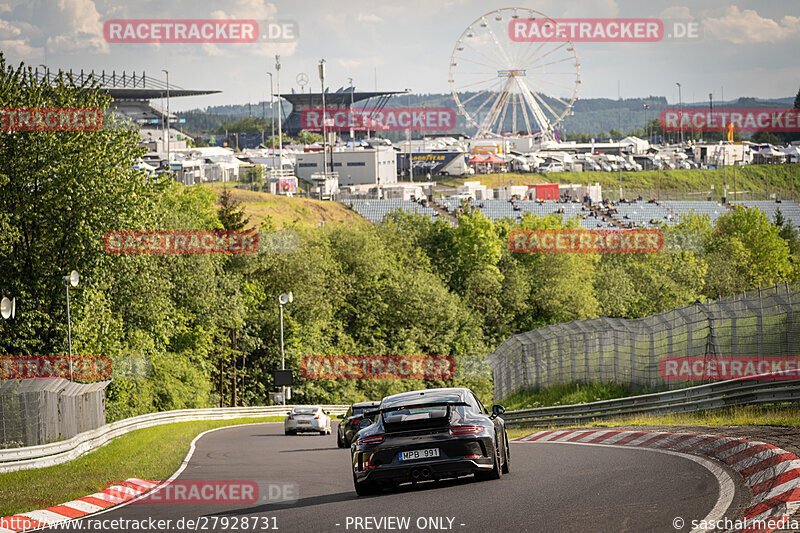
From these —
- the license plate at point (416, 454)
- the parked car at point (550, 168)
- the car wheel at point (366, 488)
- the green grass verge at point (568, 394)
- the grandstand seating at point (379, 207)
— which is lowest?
the green grass verge at point (568, 394)

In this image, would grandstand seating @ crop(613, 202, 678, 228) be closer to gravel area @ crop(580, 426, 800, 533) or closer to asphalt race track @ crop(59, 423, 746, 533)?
gravel area @ crop(580, 426, 800, 533)

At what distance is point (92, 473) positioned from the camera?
19906 mm

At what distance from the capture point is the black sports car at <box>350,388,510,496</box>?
1184cm

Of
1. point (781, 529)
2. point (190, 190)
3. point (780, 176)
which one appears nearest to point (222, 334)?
point (190, 190)

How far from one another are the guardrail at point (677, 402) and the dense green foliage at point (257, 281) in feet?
76.8

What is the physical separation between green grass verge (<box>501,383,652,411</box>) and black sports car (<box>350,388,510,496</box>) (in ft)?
47.0

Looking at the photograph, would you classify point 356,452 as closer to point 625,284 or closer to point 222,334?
point 222,334

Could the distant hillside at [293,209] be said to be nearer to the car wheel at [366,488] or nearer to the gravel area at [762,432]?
the gravel area at [762,432]

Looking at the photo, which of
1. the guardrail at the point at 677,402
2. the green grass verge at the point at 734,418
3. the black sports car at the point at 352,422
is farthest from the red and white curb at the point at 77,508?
the guardrail at the point at 677,402

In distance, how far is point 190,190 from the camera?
266 ft

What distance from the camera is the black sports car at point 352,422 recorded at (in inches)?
936

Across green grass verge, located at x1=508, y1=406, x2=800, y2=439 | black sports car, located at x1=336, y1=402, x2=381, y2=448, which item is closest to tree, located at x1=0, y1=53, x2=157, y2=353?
black sports car, located at x1=336, y1=402, x2=381, y2=448

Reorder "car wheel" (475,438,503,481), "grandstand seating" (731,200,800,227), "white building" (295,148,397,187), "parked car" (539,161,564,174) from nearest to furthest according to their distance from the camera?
"car wheel" (475,438,503,481), "grandstand seating" (731,200,800,227), "white building" (295,148,397,187), "parked car" (539,161,564,174)

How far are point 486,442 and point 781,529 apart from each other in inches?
203
